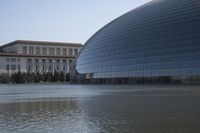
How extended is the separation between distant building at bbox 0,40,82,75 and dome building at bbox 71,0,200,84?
88.1 m

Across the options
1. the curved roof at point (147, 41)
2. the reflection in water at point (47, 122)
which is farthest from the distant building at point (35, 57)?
the reflection in water at point (47, 122)

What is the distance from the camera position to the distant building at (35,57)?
175712 mm

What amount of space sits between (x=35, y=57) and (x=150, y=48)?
116 meters

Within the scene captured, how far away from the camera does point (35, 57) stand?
18225 centimetres

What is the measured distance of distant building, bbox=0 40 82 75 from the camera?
576 feet

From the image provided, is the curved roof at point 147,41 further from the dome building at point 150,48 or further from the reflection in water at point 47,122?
the reflection in water at point 47,122

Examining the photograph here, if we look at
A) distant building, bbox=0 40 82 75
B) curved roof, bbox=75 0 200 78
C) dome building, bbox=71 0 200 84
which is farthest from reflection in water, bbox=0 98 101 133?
distant building, bbox=0 40 82 75

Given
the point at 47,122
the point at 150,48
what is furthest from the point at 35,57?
the point at 47,122

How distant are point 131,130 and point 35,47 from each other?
176m

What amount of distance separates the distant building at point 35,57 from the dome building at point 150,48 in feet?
289

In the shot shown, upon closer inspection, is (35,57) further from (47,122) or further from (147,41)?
(47,122)

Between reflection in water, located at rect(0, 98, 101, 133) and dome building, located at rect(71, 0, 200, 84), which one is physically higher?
dome building, located at rect(71, 0, 200, 84)

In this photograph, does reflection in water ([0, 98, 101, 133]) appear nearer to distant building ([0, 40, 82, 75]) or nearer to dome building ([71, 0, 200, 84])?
dome building ([71, 0, 200, 84])

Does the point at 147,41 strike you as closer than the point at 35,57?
Yes
